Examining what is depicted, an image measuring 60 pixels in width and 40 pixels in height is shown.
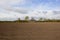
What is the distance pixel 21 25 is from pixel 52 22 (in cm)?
84

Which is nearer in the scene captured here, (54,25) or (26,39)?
(26,39)

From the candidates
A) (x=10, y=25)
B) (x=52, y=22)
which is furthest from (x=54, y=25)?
(x=10, y=25)

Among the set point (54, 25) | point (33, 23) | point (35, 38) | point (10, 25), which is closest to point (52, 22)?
point (54, 25)

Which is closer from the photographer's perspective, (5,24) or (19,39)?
(19,39)

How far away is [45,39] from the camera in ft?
9.54

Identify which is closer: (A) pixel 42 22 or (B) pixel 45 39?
(B) pixel 45 39

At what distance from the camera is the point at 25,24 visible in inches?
182

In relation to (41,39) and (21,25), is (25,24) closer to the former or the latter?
(21,25)

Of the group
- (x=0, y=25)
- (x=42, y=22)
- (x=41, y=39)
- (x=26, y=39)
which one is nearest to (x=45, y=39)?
(x=41, y=39)

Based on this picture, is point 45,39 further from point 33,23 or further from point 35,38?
point 33,23

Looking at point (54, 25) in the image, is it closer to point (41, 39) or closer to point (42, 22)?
point (42, 22)

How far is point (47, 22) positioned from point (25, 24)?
23.7 inches

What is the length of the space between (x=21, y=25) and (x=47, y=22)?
714 millimetres

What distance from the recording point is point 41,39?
2.93 m
